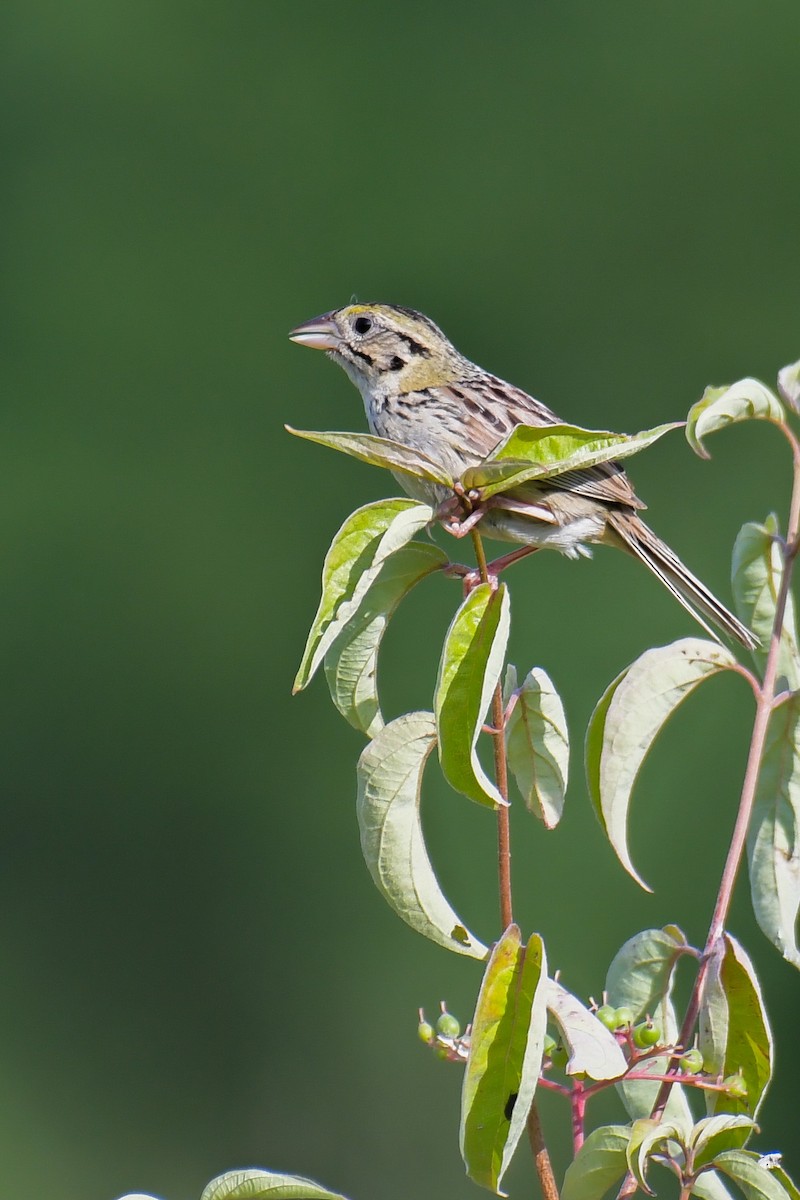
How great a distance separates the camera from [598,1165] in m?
1.66

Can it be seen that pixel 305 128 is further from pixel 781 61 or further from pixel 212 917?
pixel 212 917

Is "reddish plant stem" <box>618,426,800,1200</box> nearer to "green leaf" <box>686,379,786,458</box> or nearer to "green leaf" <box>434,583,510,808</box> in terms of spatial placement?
"green leaf" <box>686,379,786,458</box>

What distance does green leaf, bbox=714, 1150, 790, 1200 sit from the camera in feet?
5.34

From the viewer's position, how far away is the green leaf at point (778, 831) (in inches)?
73.6

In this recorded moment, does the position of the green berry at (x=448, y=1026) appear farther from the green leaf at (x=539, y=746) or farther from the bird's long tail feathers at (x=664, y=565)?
the bird's long tail feathers at (x=664, y=565)

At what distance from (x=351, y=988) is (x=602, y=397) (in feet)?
10.4

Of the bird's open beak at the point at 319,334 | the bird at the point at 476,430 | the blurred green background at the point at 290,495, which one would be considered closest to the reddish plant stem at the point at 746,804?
the bird at the point at 476,430

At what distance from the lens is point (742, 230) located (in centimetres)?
1038

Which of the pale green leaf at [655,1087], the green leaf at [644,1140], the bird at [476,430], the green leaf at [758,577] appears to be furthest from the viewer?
the bird at [476,430]

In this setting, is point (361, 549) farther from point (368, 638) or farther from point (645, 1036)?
point (645, 1036)

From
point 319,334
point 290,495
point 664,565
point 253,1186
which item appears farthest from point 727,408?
point 290,495

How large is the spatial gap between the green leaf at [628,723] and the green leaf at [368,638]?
0.24 m

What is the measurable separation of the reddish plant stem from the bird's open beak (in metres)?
1.88

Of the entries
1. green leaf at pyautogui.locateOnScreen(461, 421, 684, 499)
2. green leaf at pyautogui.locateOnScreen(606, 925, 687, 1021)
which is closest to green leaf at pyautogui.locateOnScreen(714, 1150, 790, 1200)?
green leaf at pyautogui.locateOnScreen(606, 925, 687, 1021)
